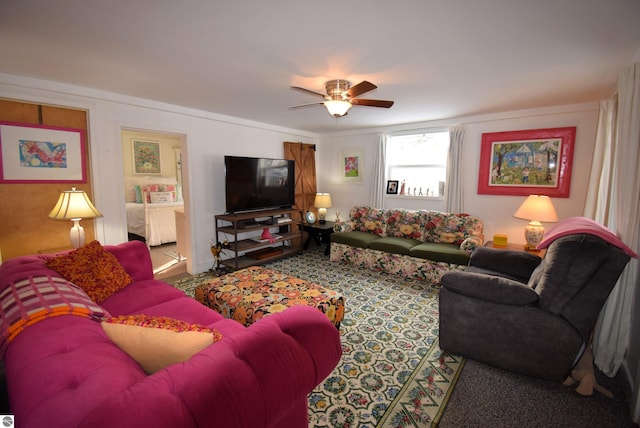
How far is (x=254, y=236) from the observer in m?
4.97

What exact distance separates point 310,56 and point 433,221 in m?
3.03

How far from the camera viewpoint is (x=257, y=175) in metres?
4.45

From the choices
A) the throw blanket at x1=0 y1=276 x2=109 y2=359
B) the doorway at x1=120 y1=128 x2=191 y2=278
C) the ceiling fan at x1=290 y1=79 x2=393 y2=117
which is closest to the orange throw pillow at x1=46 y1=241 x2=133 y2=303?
the throw blanket at x1=0 y1=276 x2=109 y2=359

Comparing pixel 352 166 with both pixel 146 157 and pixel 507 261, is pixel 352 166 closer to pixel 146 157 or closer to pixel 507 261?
pixel 507 261

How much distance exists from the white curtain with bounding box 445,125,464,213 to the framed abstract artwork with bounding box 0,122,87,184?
15.7ft

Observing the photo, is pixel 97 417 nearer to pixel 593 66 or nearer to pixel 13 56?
pixel 13 56

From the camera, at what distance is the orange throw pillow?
2.02 meters

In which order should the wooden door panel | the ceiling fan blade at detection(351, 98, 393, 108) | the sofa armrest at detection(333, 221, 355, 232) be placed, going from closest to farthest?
1. the ceiling fan blade at detection(351, 98, 393, 108)
2. the sofa armrest at detection(333, 221, 355, 232)
3. the wooden door panel

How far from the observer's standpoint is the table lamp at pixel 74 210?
8.46 ft

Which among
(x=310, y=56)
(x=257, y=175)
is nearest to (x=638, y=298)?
(x=310, y=56)

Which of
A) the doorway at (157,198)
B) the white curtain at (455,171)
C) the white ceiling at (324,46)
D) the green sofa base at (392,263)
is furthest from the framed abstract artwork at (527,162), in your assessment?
the doorway at (157,198)

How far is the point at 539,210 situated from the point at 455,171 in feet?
4.41

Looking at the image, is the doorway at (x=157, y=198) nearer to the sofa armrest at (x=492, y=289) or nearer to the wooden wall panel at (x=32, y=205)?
the wooden wall panel at (x=32, y=205)

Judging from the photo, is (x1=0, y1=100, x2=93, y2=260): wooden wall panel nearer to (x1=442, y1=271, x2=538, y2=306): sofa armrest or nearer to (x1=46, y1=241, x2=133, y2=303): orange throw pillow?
(x1=46, y1=241, x2=133, y2=303): orange throw pillow
